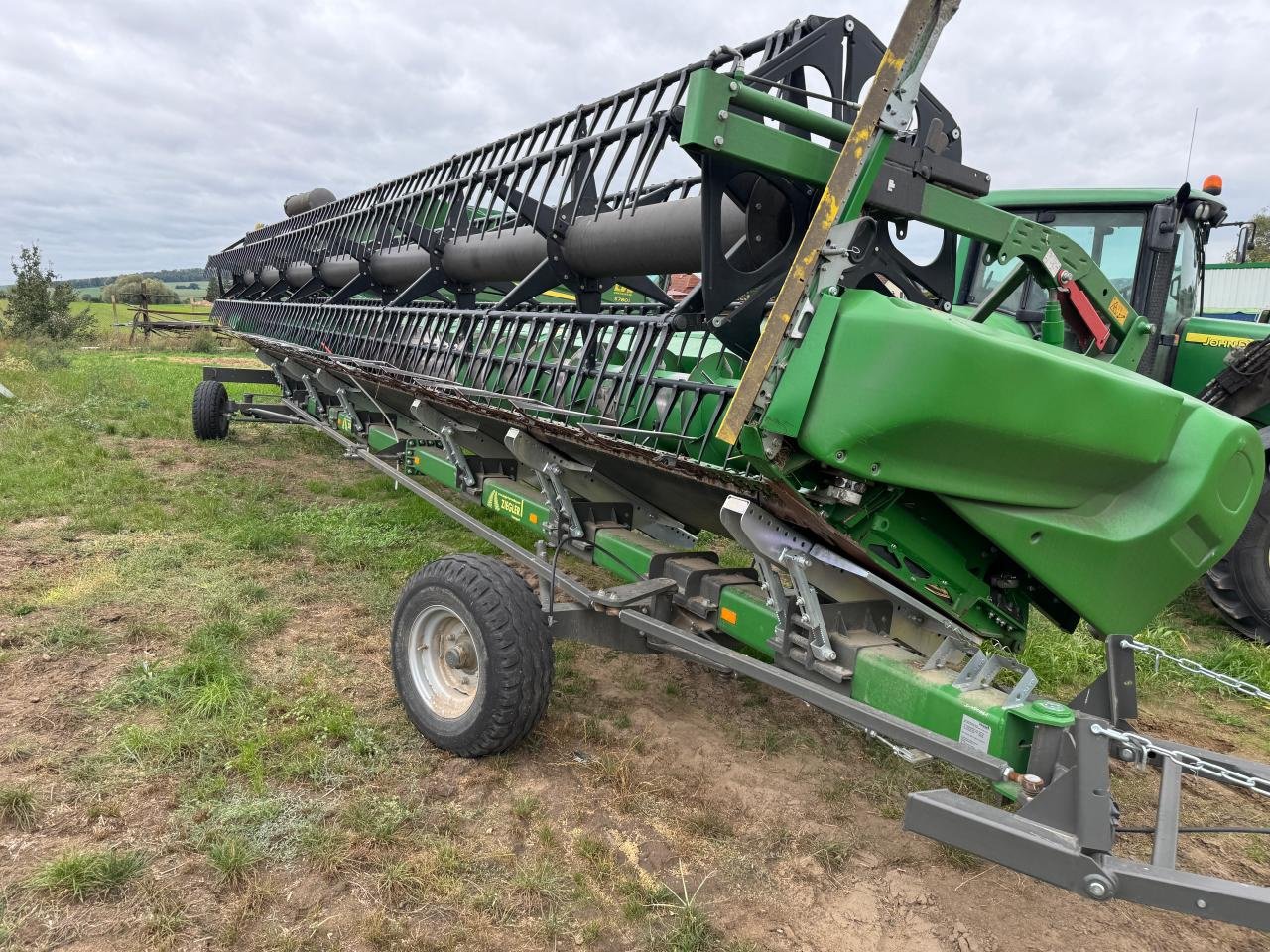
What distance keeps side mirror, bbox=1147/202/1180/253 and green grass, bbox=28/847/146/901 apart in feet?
19.3

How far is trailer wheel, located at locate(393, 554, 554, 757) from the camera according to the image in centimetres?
310

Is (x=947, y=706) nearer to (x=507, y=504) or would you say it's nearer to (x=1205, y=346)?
(x=507, y=504)

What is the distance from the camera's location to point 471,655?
11.3 ft

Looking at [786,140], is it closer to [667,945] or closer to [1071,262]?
[1071,262]

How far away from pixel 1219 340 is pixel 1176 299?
0.38m

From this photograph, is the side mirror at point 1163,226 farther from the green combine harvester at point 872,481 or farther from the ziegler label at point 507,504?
the ziegler label at point 507,504

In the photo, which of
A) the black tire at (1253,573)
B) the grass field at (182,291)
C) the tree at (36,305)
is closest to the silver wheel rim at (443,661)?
the black tire at (1253,573)

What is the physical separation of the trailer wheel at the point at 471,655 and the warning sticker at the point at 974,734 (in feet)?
4.94

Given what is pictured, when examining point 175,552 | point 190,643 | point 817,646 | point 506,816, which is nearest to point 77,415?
point 175,552

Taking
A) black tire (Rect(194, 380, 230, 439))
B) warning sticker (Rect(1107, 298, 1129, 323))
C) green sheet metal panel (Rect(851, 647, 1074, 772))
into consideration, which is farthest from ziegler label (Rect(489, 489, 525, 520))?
black tire (Rect(194, 380, 230, 439))

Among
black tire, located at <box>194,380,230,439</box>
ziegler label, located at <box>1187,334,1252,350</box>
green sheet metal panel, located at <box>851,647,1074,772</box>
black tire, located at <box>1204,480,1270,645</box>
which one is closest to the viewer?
green sheet metal panel, located at <box>851,647,1074,772</box>

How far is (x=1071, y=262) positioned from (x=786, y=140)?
1231mm

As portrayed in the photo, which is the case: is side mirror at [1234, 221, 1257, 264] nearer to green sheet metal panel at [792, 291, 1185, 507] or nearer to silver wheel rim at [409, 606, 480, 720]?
green sheet metal panel at [792, 291, 1185, 507]

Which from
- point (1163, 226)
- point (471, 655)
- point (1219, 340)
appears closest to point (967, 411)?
point (471, 655)
